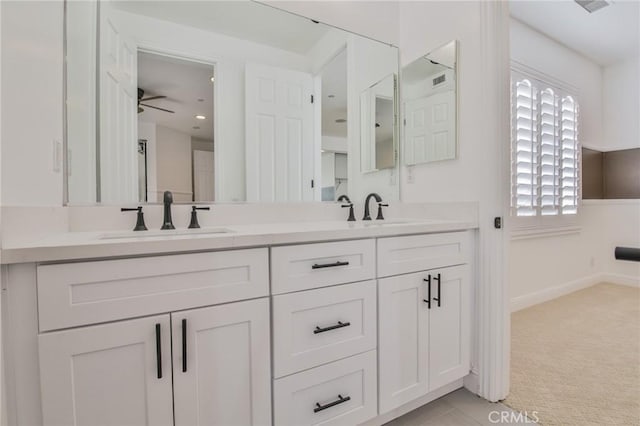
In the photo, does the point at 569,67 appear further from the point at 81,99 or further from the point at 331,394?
the point at 81,99

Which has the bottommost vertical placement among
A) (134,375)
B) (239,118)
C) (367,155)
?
(134,375)

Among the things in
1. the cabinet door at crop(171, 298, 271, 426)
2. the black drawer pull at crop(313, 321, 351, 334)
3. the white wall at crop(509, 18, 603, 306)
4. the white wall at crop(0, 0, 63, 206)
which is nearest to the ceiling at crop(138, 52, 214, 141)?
the white wall at crop(0, 0, 63, 206)

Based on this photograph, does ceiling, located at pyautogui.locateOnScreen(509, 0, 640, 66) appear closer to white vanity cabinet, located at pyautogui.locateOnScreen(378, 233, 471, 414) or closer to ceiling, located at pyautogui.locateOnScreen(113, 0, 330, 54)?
ceiling, located at pyautogui.locateOnScreen(113, 0, 330, 54)

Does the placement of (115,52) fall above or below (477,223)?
above

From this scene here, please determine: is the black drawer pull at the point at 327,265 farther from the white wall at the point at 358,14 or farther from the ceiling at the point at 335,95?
the white wall at the point at 358,14

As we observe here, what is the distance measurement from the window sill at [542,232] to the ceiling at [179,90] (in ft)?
8.84

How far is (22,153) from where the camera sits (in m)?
0.91

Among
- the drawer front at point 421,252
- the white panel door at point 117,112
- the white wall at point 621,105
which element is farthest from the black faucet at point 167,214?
the white wall at point 621,105

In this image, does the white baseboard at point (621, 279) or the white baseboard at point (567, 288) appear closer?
the white baseboard at point (567, 288)

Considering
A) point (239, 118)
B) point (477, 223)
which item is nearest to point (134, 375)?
point (239, 118)

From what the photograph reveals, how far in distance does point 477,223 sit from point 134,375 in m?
1.58

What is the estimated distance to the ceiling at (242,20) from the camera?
57.7 inches

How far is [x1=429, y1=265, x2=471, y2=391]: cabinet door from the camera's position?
1.44 m

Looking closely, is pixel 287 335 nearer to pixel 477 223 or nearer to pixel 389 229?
pixel 389 229
